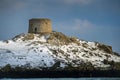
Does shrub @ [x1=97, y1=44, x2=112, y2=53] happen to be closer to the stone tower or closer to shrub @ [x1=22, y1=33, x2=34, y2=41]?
the stone tower

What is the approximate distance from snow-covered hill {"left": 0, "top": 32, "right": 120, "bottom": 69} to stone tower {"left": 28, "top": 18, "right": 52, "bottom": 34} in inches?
81.5

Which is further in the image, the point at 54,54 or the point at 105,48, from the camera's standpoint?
the point at 105,48

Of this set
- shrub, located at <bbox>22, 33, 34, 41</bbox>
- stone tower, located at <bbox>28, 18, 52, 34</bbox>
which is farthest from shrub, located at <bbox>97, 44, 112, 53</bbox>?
shrub, located at <bbox>22, 33, 34, 41</bbox>

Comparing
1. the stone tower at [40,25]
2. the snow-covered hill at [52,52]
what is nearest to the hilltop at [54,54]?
the snow-covered hill at [52,52]

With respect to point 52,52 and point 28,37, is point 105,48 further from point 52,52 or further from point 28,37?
point 28,37

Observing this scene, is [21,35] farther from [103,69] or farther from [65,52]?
[103,69]

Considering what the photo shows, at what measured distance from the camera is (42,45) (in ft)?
441

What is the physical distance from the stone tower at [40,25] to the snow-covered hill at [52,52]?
2.07m

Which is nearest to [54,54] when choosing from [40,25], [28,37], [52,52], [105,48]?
[52,52]

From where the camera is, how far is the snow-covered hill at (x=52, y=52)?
12762cm

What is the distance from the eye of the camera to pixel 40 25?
141 meters

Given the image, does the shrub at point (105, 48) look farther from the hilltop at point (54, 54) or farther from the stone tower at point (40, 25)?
the stone tower at point (40, 25)

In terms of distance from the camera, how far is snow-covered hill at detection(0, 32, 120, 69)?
128 metres

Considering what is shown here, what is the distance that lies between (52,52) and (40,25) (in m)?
11.5
